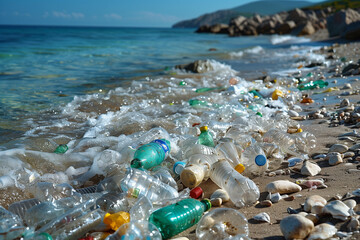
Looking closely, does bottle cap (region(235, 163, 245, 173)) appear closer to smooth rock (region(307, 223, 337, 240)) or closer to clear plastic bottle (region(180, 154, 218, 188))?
clear plastic bottle (region(180, 154, 218, 188))

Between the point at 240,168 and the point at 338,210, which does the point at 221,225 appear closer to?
the point at 338,210

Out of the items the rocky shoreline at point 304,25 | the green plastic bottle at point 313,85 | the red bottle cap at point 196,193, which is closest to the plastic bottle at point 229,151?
the red bottle cap at point 196,193

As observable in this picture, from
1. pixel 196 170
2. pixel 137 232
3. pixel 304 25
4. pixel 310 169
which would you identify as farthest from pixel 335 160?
pixel 304 25

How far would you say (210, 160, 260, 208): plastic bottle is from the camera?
235 cm

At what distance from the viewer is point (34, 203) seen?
7.48 feet

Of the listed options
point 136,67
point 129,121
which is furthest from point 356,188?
point 136,67

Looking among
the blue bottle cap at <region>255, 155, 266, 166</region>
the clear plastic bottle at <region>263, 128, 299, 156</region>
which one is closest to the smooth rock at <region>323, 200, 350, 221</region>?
the blue bottle cap at <region>255, 155, 266, 166</region>

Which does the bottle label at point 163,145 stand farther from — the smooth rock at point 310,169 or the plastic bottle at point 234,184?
the smooth rock at point 310,169

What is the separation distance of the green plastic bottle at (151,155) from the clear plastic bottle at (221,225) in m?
0.90

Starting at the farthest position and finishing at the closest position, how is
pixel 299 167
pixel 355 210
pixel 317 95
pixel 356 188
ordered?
pixel 317 95
pixel 299 167
pixel 356 188
pixel 355 210

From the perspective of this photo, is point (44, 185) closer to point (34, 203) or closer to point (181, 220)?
point (34, 203)

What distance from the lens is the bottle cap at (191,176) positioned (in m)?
2.57

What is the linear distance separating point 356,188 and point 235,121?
1.98 metres

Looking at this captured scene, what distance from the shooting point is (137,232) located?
1.79m
